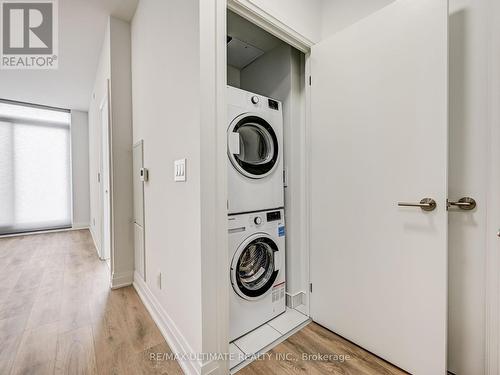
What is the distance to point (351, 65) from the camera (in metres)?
1.39

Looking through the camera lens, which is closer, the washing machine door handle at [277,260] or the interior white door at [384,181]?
the interior white door at [384,181]

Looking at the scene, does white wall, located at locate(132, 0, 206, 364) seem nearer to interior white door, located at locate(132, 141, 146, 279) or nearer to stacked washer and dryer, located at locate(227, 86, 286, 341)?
interior white door, located at locate(132, 141, 146, 279)

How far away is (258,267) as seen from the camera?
1714 millimetres

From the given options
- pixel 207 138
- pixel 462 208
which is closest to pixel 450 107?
pixel 462 208

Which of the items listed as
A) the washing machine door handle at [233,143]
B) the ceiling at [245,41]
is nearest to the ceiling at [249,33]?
the ceiling at [245,41]

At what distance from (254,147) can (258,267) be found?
3.03ft

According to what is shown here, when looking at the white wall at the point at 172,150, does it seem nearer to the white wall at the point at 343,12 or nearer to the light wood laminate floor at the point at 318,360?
the light wood laminate floor at the point at 318,360

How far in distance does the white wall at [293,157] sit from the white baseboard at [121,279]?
1.59m

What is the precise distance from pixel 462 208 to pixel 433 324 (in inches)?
22.8

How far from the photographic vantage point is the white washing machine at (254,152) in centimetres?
145

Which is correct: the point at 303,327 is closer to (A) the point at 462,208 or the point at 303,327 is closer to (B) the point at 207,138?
(A) the point at 462,208

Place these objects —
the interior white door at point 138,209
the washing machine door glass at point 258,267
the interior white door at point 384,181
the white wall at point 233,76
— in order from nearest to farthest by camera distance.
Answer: the interior white door at point 384,181 < the washing machine door glass at point 258,267 < the interior white door at point 138,209 < the white wall at point 233,76

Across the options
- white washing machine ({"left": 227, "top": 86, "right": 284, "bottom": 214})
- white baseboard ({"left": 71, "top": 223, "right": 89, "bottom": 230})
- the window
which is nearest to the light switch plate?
white washing machine ({"left": 227, "top": 86, "right": 284, "bottom": 214})

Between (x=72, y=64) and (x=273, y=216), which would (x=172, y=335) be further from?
(x=72, y=64)
